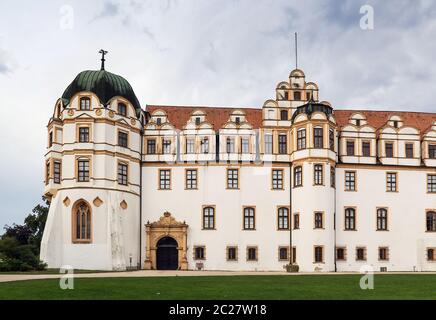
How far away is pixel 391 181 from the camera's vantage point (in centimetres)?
5812

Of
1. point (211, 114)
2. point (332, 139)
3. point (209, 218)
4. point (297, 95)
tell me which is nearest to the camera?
point (332, 139)

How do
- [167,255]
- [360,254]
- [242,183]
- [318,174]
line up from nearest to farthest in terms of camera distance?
[318,174] → [167,255] → [360,254] → [242,183]

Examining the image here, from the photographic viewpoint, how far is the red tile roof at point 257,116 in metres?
59.6

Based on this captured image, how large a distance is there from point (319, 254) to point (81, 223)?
18271 millimetres

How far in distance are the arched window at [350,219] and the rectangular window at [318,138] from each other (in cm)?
597

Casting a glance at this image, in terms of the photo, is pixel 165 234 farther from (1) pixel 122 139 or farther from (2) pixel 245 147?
(2) pixel 245 147

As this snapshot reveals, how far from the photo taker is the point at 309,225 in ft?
179

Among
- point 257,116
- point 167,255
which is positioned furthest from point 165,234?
point 257,116

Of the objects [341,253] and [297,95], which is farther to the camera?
[297,95]

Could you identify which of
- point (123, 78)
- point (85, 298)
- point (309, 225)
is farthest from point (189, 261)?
point (85, 298)

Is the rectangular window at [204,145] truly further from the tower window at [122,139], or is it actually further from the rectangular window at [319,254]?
the rectangular window at [319,254]

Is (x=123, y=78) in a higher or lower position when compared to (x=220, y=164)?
higher
